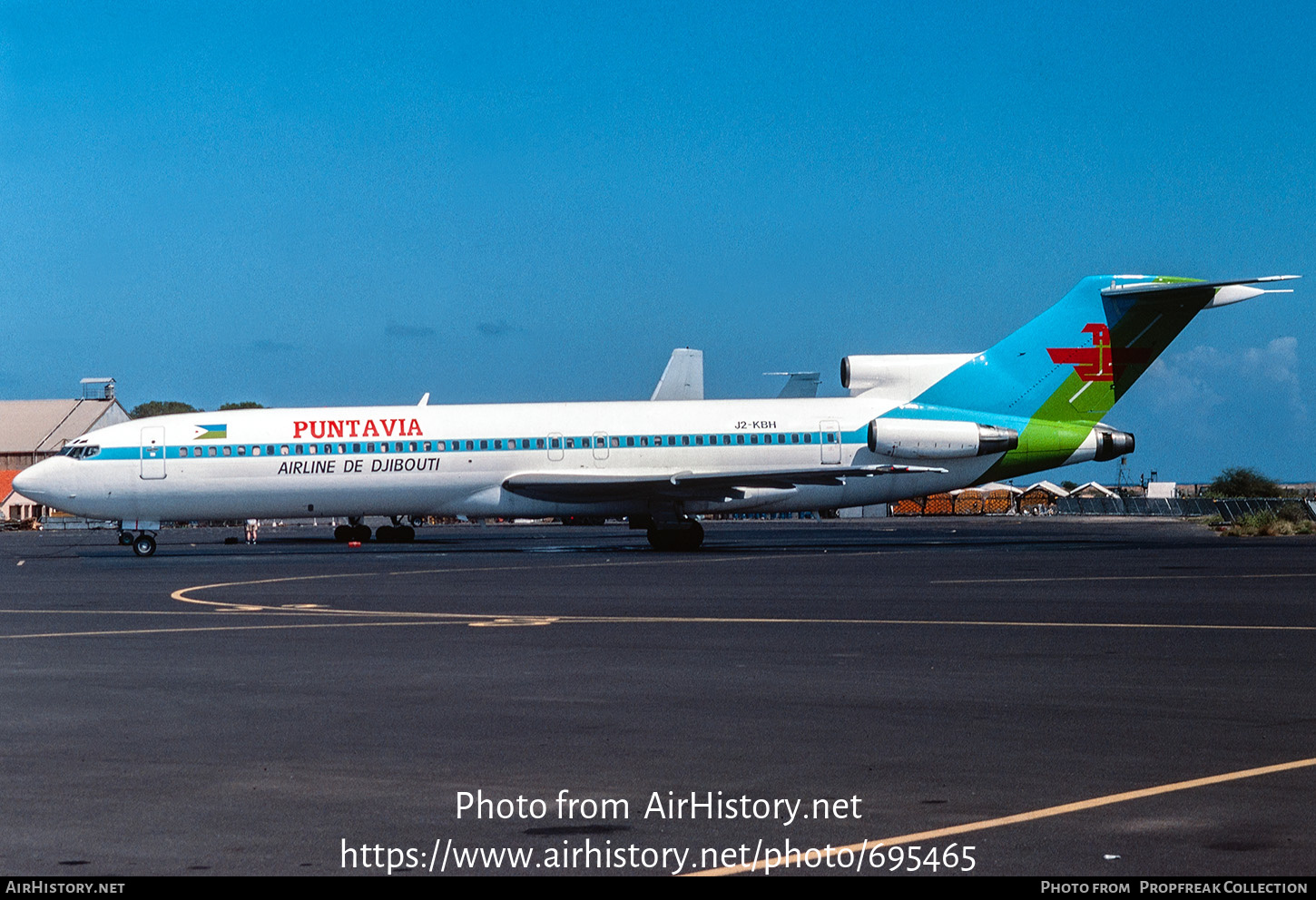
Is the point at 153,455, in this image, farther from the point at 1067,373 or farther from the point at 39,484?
the point at 1067,373

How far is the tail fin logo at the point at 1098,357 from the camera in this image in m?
38.6

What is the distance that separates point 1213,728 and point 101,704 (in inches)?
315

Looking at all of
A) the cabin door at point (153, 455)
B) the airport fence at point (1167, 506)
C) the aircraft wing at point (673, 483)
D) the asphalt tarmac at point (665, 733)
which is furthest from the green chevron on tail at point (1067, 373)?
the airport fence at point (1167, 506)

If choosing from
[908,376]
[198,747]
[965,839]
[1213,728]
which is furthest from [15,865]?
[908,376]

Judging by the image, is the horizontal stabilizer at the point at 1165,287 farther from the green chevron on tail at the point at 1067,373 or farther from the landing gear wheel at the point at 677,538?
the landing gear wheel at the point at 677,538

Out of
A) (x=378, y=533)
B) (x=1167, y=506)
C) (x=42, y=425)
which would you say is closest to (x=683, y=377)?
(x=378, y=533)

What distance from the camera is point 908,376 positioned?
39.6 m

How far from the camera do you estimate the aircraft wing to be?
36156mm

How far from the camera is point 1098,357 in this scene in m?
38.7

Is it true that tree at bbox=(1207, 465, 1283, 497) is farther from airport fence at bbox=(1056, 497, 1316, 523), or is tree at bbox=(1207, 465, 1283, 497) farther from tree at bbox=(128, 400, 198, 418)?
tree at bbox=(128, 400, 198, 418)

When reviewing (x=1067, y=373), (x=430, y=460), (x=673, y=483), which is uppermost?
A: (x=1067, y=373)

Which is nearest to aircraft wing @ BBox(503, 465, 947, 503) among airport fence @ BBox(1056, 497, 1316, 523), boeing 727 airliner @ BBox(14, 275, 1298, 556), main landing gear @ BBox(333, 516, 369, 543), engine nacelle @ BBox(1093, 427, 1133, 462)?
boeing 727 airliner @ BBox(14, 275, 1298, 556)

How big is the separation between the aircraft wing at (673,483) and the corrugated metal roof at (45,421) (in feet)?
288

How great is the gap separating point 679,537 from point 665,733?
28407 millimetres
